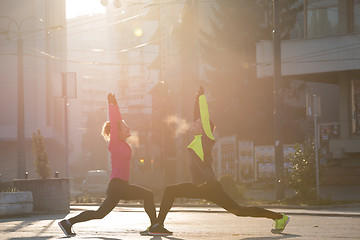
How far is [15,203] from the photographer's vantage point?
19.2 meters

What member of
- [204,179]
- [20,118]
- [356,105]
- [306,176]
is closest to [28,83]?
[20,118]

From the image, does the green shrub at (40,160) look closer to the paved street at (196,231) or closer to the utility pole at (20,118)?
the paved street at (196,231)

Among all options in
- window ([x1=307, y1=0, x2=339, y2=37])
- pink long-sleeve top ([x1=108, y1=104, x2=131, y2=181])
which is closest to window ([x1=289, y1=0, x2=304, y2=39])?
window ([x1=307, y1=0, x2=339, y2=37])

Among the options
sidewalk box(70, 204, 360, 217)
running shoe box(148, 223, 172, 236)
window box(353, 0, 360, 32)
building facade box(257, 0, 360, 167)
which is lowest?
sidewalk box(70, 204, 360, 217)

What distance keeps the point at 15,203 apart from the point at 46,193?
72.9 inches

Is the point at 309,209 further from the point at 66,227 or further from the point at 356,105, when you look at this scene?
the point at 356,105

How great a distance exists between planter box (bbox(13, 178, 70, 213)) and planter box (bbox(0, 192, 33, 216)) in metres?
1.24

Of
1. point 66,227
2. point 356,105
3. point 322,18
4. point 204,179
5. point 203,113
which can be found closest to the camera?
point 204,179

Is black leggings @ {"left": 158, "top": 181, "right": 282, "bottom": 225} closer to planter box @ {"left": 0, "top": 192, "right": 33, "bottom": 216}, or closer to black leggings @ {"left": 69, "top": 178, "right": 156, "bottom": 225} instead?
black leggings @ {"left": 69, "top": 178, "right": 156, "bottom": 225}

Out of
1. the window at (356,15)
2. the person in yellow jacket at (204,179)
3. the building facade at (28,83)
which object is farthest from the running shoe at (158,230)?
Result: the building facade at (28,83)

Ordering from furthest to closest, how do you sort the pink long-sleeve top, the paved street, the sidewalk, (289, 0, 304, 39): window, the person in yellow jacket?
(289, 0, 304, 39): window < the sidewalk < the paved street < the pink long-sleeve top < the person in yellow jacket

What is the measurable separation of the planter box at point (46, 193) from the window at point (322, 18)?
791 inches

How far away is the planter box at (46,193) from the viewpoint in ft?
68.6

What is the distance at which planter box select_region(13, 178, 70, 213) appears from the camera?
20.9 m
